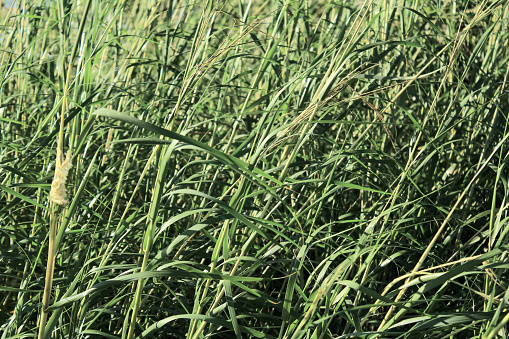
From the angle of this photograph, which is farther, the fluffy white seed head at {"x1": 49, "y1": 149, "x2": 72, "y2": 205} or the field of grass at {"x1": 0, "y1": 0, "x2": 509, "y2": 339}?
the field of grass at {"x1": 0, "y1": 0, "x2": 509, "y2": 339}

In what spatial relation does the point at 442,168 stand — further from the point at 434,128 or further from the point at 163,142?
the point at 163,142

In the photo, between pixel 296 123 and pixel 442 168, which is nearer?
pixel 296 123

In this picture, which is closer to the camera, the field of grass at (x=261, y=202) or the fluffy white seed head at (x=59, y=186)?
the fluffy white seed head at (x=59, y=186)

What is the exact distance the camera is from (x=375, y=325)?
146cm

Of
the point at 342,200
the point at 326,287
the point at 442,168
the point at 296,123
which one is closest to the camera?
the point at 296,123

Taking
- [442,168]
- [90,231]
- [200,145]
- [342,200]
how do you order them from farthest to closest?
[442,168]
[342,200]
[90,231]
[200,145]

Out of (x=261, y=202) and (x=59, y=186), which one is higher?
(x=59, y=186)

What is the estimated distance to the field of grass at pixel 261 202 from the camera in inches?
40.1

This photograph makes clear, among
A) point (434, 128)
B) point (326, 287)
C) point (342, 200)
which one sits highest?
point (434, 128)

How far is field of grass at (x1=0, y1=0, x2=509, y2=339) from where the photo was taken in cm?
102

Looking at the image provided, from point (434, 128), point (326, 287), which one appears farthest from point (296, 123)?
point (434, 128)

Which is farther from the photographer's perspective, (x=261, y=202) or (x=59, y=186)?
(x=261, y=202)

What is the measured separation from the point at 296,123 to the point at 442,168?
1.16m

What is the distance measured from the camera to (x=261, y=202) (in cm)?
133
